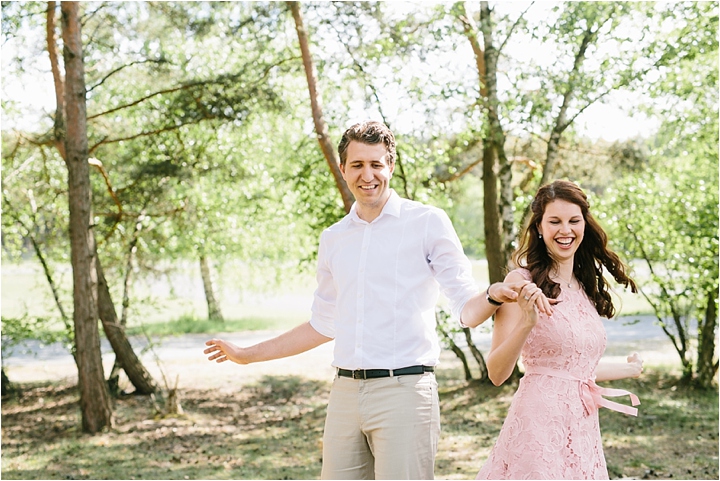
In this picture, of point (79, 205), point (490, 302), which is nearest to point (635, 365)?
point (490, 302)

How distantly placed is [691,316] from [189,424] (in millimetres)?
6006

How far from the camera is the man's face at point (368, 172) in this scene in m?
2.85

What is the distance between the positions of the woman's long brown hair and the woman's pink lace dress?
0.29ft

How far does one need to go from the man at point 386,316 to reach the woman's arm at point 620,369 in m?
0.75

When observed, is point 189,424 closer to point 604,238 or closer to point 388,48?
point 388,48

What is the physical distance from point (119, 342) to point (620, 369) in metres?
8.32

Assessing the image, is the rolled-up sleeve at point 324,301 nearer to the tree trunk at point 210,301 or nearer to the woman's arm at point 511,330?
the woman's arm at point 511,330

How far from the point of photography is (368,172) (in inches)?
113

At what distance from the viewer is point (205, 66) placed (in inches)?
565

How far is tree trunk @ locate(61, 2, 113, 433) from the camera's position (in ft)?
28.0

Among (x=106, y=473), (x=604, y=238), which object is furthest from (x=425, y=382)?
(x=106, y=473)

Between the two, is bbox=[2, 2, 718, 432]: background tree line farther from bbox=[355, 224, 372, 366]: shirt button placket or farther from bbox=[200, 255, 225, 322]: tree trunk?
bbox=[200, 255, 225, 322]: tree trunk

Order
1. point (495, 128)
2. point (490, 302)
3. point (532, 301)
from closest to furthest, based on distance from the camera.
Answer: point (532, 301) → point (490, 302) → point (495, 128)

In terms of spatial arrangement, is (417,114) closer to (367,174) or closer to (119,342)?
(119,342)
